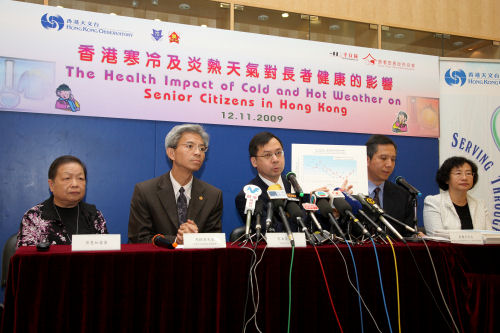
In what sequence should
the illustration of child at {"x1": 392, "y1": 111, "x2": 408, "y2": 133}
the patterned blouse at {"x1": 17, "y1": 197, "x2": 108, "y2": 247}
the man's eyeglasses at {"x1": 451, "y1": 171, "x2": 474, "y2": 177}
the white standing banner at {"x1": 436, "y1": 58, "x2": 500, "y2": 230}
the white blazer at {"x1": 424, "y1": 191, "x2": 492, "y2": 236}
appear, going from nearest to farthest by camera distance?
1. the patterned blouse at {"x1": 17, "y1": 197, "x2": 108, "y2": 247}
2. the white blazer at {"x1": 424, "y1": 191, "x2": 492, "y2": 236}
3. the man's eyeglasses at {"x1": 451, "y1": 171, "x2": 474, "y2": 177}
4. the illustration of child at {"x1": 392, "y1": 111, "x2": 408, "y2": 133}
5. the white standing banner at {"x1": 436, "y1": 58, "x2": 500, "y2": 230}

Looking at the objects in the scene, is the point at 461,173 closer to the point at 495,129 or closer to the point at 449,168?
the point at 449,168

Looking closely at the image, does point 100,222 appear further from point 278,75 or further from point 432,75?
point 432,75

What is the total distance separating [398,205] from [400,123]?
4.03 feet

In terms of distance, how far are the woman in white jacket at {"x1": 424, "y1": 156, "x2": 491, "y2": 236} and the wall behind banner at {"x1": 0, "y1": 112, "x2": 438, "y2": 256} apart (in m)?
0.99

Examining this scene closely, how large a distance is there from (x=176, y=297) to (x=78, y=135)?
6.47 feet

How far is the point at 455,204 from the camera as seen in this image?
3057mm

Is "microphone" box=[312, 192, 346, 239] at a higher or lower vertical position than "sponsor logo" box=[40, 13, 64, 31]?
lower

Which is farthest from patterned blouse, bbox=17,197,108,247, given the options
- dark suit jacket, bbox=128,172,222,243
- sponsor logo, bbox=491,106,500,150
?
sponsor logo, bbox=491,106,500,150

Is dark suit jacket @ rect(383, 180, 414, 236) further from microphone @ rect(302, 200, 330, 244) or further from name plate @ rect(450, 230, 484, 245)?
microphone @ rect(302, 200, 330, 244)

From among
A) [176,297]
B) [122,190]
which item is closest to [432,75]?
[122,190]

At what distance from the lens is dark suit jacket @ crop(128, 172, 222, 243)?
2.51 metres

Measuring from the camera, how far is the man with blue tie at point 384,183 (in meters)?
2.96

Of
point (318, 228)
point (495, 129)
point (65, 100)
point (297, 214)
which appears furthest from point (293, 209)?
point (495, 129)

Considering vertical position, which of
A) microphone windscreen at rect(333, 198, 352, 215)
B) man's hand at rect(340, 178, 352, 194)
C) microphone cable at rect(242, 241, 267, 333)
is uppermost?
man's hand at rect(340, 178, 352, 194)
